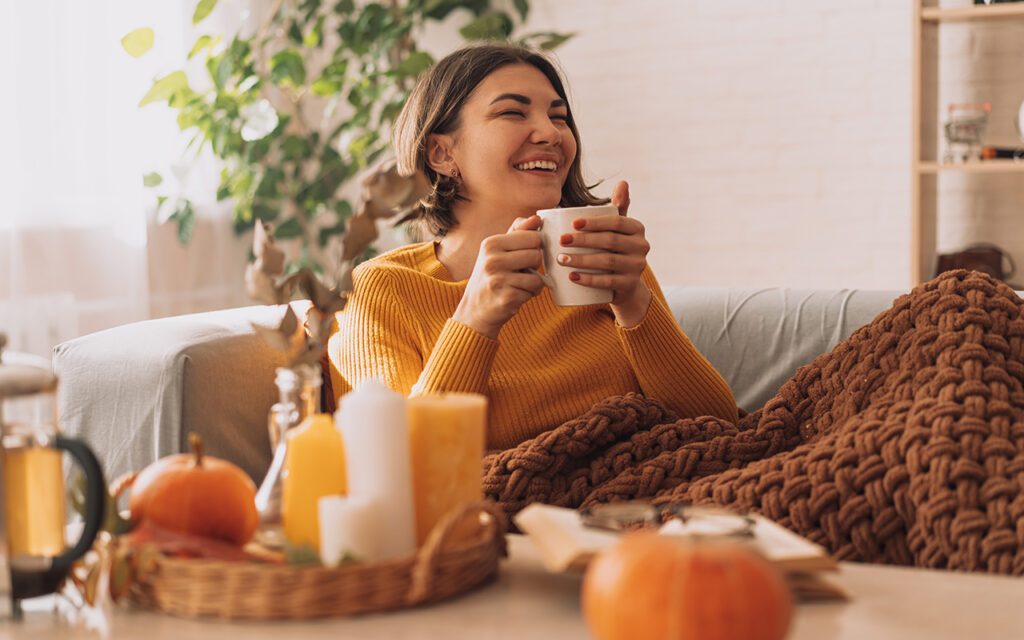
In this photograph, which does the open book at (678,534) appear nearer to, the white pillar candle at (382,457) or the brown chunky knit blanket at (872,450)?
the white pillar candle at (382,457)

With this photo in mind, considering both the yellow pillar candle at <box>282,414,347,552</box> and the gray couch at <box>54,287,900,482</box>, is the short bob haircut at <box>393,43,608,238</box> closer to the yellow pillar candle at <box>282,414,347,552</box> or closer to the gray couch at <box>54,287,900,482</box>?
the gray couch at <box>54,287,900,482</box>

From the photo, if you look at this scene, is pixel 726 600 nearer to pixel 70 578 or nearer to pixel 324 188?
pixel 70 578

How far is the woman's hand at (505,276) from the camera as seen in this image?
4.45ft

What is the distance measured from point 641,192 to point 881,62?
0.89m

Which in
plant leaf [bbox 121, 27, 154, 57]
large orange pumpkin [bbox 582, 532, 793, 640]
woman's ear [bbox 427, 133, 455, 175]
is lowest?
large orange pumpkin [bbox 582, 532, 793, 640]

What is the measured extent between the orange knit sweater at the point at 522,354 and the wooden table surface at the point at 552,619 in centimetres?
66

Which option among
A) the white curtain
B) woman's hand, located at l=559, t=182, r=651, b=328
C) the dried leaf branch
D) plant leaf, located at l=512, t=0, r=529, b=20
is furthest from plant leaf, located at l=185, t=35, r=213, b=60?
the dried leaf branch

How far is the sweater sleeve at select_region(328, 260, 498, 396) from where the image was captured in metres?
1.48

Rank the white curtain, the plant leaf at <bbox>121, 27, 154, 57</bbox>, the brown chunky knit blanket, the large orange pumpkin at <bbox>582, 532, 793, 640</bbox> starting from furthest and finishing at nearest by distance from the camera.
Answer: the plant leaf at <bbox>121, 27, 154, 57</bbox> < the white curtain < the brown chunky knit blanket < the large orange pumpkin at <bbox>582, 532, 793, 640</bbox>

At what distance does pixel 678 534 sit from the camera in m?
0.85

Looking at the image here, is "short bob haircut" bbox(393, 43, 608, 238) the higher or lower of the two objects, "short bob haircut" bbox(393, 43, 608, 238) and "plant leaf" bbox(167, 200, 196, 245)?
the higher

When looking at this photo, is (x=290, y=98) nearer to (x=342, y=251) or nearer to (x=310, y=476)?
(x=342, y=251)

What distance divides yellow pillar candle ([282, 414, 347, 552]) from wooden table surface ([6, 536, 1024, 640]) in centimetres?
10

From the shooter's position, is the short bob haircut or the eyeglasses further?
the short bob haircut
